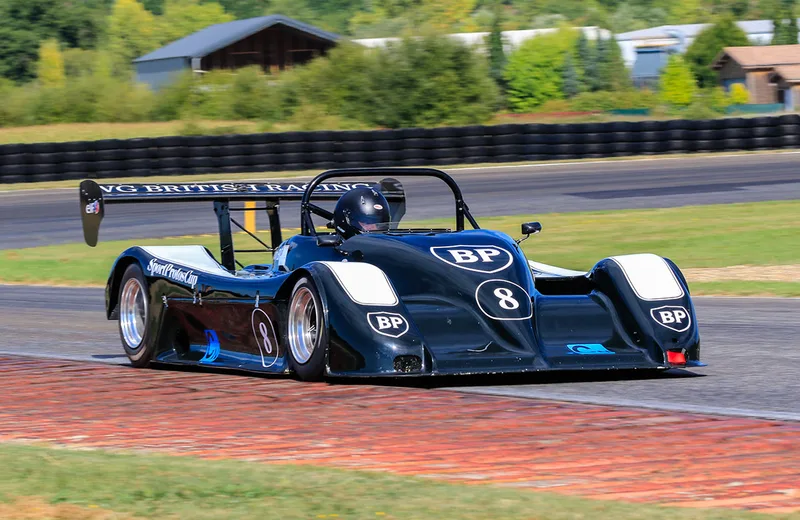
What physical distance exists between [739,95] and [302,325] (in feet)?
260

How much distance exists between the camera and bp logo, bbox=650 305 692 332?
778cm

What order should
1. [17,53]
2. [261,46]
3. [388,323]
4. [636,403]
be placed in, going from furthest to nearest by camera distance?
[17,53]
[261,46]
[388,323]
[636,403]

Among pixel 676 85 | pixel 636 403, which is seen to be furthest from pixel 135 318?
pixel 676 85

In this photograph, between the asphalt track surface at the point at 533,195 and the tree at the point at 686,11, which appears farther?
the tree at the point at 686,11

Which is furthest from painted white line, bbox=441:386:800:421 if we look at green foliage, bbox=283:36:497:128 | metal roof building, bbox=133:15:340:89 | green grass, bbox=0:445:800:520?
metal roof building, bbox=133:15:340:89

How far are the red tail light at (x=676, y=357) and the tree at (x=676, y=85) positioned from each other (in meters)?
79.6

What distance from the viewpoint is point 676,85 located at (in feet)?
286

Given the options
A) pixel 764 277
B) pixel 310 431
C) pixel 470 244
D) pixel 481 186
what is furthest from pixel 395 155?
pixel 310 431

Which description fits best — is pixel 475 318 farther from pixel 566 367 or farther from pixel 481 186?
pixel 481 186

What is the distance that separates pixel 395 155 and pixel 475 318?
2151 centimetres

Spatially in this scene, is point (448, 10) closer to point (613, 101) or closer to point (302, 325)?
point (613, 101)

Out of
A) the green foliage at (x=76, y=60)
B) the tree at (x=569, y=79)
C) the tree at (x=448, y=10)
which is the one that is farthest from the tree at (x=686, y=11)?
the green foliage at (x=76, y=60)

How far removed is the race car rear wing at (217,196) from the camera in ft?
31.3

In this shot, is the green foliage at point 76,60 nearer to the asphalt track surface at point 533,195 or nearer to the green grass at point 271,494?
the asphalt track surface at point 533,195
